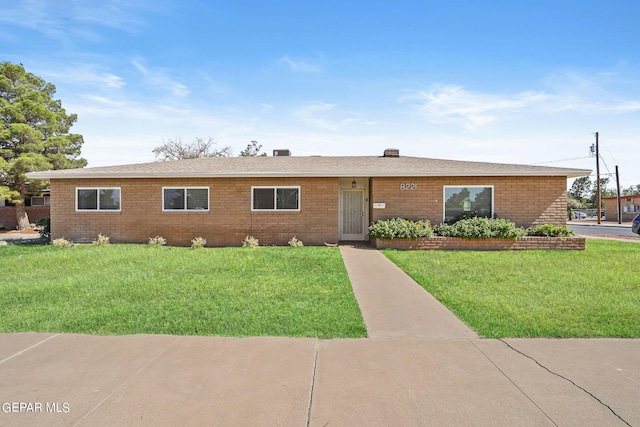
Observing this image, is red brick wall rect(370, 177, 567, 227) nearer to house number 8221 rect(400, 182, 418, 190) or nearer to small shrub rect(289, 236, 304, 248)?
house number 8221 rect(400, 182, 418, 190)

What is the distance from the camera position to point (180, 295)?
241 inches

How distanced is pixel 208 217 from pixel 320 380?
35.5 feet

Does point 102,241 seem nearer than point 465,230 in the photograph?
No

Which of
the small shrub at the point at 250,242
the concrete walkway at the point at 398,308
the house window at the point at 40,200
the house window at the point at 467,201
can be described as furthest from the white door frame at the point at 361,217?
the house window at the point at 40,200

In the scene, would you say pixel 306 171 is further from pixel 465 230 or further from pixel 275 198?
pixel 465 230

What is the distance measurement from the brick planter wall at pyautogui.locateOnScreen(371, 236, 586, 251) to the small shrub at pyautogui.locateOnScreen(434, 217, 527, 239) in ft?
0.58

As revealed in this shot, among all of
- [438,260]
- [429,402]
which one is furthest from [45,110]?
[429,402]

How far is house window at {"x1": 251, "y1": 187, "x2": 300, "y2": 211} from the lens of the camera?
42.8ft

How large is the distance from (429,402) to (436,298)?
11.4 feet

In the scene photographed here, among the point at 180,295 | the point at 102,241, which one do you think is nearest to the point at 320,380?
the point at 180,295

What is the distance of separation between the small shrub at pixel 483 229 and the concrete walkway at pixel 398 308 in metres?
4.31

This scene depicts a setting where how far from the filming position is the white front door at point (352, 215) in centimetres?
1430

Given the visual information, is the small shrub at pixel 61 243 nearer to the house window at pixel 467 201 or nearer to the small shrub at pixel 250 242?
the small shrub at pixel 250 242

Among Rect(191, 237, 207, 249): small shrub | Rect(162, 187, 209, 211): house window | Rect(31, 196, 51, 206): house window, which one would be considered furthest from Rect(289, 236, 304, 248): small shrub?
Rect(31, 196, 51, 206): house window
